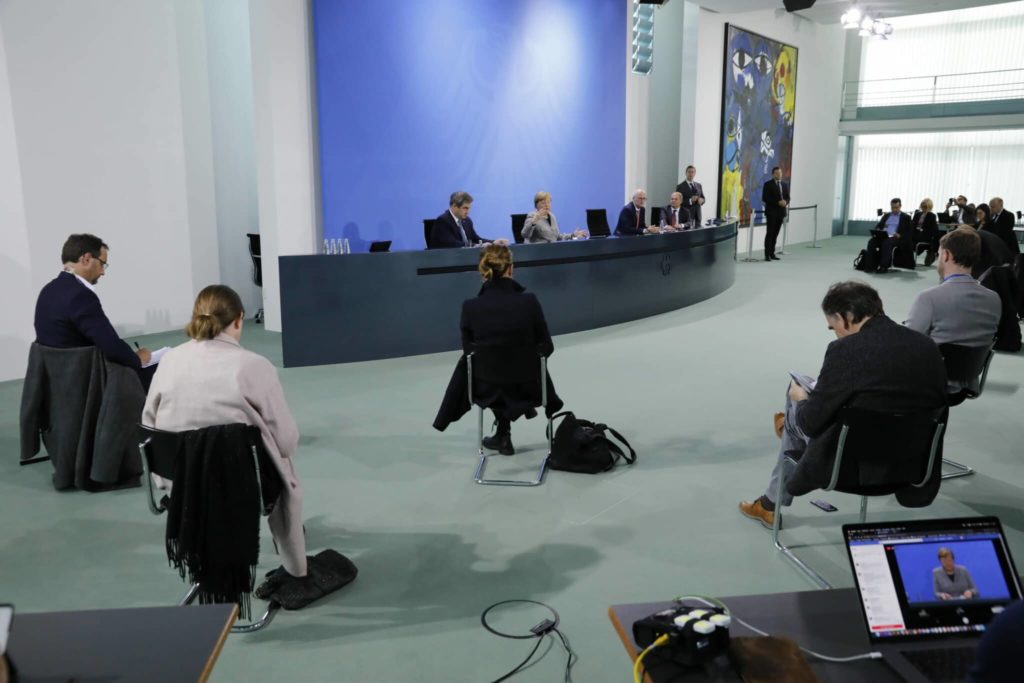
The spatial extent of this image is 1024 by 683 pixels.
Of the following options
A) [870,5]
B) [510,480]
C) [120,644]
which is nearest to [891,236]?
[870,5]

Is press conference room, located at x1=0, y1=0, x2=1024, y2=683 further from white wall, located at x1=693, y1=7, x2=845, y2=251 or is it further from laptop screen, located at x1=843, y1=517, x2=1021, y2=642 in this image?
white wall, located at x1=693, y1=7, x2=845, y2=251

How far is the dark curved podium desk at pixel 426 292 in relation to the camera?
6840mm

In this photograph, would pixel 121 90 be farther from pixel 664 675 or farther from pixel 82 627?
pixel 664 675

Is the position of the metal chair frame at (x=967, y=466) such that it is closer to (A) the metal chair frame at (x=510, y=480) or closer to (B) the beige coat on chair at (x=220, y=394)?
(A) the metal chair frame at (x=510, y=480)

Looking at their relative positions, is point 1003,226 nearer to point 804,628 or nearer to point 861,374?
point 861,374

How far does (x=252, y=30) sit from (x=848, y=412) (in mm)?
6846

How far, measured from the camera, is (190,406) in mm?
2746

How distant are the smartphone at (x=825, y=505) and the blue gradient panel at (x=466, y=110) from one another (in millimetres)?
5750

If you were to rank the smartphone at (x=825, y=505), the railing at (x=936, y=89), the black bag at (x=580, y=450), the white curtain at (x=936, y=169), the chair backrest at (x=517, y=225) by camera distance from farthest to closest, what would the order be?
the white curtain at (x=936, y=169) → the railing at (x=936, y=89) → the chair backrest at (x=517, y=225) → the black bag at (x=580, y=450) → the smartphone at (x=825, y=505)

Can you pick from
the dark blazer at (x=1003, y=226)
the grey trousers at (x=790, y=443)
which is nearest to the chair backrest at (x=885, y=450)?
the grey trousers at (x=790, y=443)

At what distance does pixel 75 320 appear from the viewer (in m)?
4.08

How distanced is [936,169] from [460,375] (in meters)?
18.7

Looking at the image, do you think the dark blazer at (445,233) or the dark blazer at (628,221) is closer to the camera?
the dark blazer at (445,233)

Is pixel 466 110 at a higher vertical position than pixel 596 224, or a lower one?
higher
